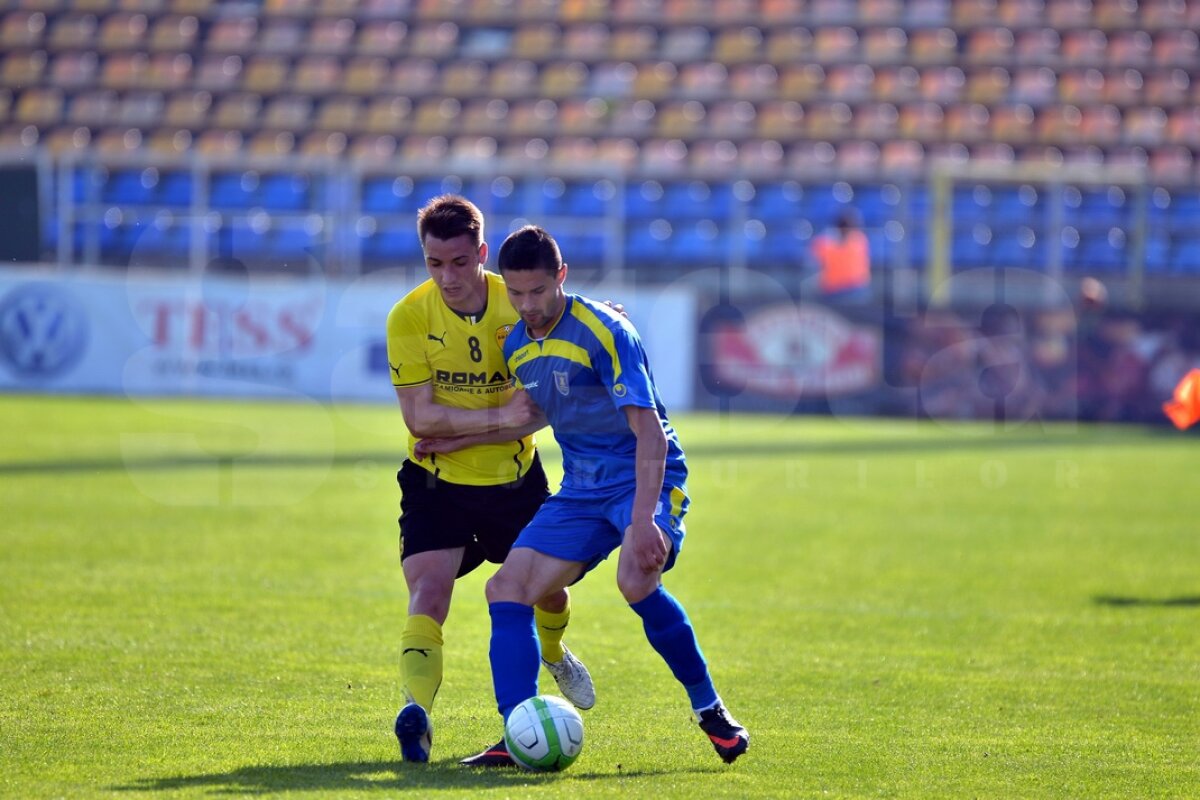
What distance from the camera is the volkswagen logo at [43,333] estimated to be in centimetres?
1975

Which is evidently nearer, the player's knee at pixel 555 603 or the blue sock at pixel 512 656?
the blue sock at pixel 512 656

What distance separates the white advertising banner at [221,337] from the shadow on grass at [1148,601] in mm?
11754

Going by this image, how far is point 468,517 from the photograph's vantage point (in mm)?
5566

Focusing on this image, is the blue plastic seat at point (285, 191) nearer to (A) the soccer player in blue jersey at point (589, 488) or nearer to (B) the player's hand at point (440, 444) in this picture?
(B) the player's hand at point (440, 444)

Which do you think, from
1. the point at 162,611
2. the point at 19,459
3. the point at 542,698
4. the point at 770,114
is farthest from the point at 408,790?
the point at 770,114

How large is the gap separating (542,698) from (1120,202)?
65.2ft

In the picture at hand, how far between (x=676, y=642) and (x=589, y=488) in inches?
22.3

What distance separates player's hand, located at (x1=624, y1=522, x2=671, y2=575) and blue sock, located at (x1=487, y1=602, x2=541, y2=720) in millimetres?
449

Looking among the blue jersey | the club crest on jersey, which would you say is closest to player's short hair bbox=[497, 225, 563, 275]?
the blue jersey

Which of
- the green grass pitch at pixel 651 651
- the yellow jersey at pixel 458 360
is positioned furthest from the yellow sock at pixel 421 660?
the yellow jersey at pixel 458 360

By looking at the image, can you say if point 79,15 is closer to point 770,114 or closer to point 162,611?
point 770,114

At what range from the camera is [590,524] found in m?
5.11

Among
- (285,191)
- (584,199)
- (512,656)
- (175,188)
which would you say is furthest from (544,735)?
(175,188)

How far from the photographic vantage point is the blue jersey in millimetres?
4959
